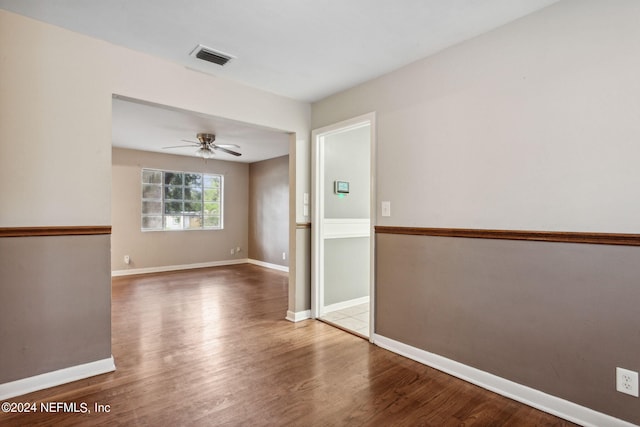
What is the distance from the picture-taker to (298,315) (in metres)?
3.56

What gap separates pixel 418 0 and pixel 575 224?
62.4 inches

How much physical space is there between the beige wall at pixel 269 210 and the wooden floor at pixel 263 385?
348 centimetres

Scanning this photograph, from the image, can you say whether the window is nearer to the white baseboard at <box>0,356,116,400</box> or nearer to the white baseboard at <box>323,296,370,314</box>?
the white baseboard at <box>323,296,370,314</box>

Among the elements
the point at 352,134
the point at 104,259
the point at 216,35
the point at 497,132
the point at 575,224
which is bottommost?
the point at 104,259

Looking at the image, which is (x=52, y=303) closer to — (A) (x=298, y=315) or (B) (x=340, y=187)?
(A) (x=298, y=315)

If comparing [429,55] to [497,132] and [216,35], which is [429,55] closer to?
[497,132]

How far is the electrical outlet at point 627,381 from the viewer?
1642 mm

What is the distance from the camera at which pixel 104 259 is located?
238 centimetres

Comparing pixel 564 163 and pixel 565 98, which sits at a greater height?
pixel 565 98

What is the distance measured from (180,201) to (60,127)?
493cm

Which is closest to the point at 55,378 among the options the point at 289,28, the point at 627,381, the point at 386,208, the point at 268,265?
the point at 386,208

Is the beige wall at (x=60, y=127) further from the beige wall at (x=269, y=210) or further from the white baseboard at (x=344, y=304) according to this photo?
the beige wall at (x=269, y=210)

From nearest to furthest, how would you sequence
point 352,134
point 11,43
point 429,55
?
point 11,43 < point 429,55 < point 352,134

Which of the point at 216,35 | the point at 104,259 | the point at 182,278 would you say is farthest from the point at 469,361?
the point at 182,278
